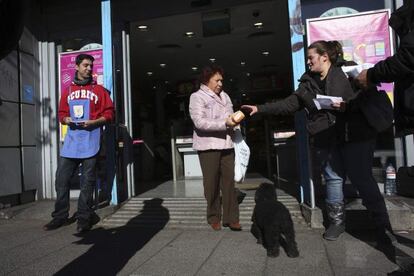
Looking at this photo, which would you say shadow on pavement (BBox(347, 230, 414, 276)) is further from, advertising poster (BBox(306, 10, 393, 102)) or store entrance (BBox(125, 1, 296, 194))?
store entrance (BBox(125, 1, 296, 194))

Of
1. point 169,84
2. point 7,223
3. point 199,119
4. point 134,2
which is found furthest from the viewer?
point 169,84

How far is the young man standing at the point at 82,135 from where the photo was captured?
488 centimetres

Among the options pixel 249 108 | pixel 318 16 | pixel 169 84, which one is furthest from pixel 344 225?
pixel 169 84

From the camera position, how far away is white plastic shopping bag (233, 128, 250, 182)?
185 inches

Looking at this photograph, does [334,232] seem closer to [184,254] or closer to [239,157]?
[239,157]

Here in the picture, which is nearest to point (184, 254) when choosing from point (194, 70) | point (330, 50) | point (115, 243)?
point (115, 243)

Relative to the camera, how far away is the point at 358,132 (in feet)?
12.2

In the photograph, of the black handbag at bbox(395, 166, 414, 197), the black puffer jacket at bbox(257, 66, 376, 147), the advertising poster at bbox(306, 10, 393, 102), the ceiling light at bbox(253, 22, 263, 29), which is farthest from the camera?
the ceiling light at bbox(253, 22, 263, 29)

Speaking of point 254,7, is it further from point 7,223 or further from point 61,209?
point 7,223

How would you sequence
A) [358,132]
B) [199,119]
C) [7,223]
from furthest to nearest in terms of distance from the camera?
[7,223] → [199,119] → [358,132]

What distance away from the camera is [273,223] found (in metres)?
3.59

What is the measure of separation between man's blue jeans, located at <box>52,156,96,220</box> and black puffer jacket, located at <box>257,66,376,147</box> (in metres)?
2.21

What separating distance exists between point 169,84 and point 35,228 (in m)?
10.0

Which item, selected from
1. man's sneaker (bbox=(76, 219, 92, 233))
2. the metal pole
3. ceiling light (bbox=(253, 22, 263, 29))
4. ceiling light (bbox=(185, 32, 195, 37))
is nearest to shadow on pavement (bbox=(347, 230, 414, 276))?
man's sneaker (bbox=(76, 219, 92, 233))
